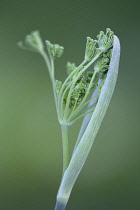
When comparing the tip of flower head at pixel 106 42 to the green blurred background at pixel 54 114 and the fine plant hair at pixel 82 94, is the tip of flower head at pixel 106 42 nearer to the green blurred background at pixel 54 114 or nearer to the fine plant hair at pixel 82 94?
the fine plant hair at pixel 82 94

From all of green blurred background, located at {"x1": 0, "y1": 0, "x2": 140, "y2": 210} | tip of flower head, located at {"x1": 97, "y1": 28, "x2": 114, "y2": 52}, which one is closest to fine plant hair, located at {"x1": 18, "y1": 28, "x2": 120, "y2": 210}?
tip of flower head, located at {"x1": 97, "y1": 28, "x2": 114, "y2": 52}

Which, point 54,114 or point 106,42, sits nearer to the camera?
point 106,42

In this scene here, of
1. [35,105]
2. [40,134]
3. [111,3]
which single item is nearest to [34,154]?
[40,134]

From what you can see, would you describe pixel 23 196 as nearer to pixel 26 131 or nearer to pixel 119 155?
pixel 26 131

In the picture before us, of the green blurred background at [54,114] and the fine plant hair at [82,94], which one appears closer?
the fine plant hair at [82,94]

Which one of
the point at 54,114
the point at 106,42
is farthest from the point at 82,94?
the point at 54,114

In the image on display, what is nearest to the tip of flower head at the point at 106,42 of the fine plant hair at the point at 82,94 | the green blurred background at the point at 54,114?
the fine plant hair at the point at 82,94

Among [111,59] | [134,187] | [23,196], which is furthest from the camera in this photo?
[134,187]

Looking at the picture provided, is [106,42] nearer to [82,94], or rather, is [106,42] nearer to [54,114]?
[82,94]
